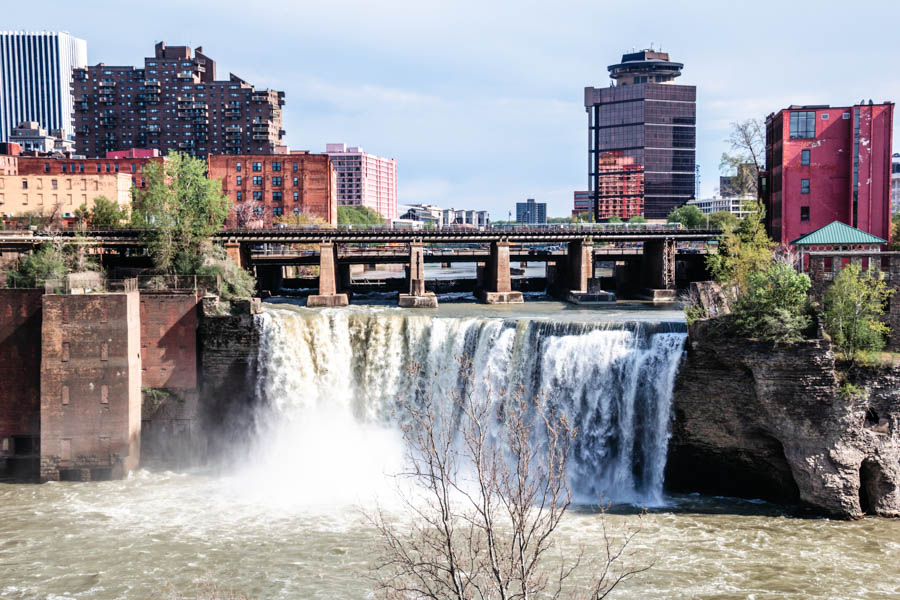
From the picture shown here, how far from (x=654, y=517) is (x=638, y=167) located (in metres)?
169

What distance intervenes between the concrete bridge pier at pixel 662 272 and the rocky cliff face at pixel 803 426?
2639cm

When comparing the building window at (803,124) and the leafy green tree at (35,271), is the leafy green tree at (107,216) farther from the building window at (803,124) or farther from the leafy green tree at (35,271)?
the building window at (803,124)

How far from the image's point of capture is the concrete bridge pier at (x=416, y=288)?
57.4m

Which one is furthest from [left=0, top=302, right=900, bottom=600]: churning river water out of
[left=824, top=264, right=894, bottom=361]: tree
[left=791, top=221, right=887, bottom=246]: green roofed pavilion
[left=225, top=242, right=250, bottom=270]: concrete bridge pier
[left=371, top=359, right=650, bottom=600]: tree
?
[left=225, top=242, right=250, bottom=270]: concrete bridge pier

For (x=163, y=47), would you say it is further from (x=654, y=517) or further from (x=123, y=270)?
(x=654, y=517)

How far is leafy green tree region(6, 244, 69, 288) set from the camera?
4391 centimetres

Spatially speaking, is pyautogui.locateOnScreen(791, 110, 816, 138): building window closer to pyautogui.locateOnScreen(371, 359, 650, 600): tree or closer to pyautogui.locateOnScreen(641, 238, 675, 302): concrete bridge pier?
pyautogui.locateOnScreen(641, 238, 675, 302): concrete bridge pier

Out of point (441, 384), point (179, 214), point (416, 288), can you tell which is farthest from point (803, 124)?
point (179, 214)

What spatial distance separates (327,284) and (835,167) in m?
33.9

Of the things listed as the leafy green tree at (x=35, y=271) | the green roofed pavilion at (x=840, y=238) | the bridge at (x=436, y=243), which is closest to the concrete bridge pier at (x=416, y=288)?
the bridge at (x=436, y=243)

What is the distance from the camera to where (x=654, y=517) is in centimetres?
3200

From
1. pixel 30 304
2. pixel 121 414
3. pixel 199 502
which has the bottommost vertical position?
pixel 199 502

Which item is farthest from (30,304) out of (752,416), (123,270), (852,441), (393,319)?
(852,441)

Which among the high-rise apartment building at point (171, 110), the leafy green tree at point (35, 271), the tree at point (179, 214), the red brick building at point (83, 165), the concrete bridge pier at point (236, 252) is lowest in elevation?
the leafy green tree at point (35, 271)
